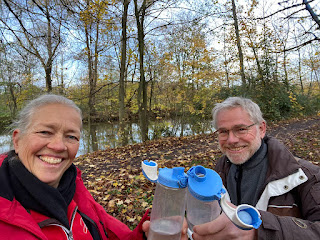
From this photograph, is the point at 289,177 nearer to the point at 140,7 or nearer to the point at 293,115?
the point at 140,7

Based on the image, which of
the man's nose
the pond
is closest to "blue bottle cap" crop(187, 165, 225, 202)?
the man's nose

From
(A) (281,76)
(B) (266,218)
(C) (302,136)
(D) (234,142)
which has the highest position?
(A) (281,76)

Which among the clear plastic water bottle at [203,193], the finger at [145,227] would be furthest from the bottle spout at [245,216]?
the finger at [145,227]

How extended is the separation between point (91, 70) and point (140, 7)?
555 cm

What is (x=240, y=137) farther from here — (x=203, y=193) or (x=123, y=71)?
(x=123, y=71)

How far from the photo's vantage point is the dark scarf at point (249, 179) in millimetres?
1794

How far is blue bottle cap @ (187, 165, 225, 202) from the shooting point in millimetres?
826

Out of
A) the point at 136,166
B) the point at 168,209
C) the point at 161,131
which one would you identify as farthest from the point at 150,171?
the point at 161,131

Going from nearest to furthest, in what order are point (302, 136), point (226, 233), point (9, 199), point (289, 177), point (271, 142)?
point (226, 233) < point (9, 199) < point (289, 177) < point (271, 142) < point (302, 136)

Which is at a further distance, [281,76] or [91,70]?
[281,76]

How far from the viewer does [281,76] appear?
1434 cm

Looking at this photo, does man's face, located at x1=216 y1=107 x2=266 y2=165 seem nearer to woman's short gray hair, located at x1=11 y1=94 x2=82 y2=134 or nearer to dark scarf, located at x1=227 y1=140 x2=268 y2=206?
dark scarf, located at x1=227 y1=140 x2=268 y2=206

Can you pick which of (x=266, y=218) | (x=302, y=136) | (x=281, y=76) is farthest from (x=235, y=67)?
(x=266, y=218)

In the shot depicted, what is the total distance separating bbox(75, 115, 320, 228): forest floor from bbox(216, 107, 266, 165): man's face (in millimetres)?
2403
